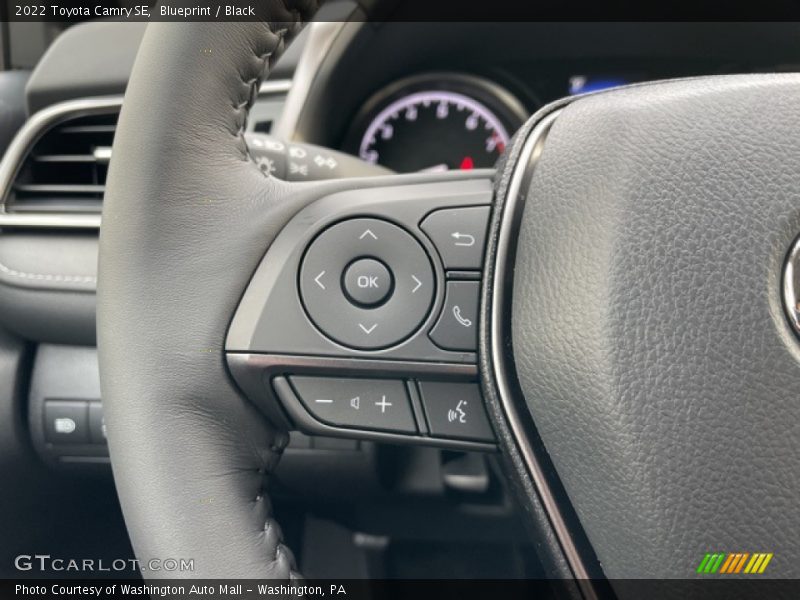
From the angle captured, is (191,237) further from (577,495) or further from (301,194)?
(577,495)

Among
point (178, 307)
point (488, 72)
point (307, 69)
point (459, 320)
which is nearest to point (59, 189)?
point (307, 69)

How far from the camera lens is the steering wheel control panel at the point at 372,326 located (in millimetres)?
622

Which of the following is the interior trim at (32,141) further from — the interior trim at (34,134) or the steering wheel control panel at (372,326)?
the steering wheel control panel at (372,326)

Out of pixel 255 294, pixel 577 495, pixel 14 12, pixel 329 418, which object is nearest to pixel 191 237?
pixel 255 294

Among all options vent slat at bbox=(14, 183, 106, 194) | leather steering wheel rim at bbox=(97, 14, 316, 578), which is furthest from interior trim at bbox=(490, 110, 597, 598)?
vent slat at bbox=(14, 183, 106, 194)

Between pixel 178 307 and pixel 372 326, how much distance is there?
14cm

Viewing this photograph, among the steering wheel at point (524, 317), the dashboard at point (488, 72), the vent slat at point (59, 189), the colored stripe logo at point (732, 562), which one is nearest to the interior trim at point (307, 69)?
the dashboard at point (488, 72)

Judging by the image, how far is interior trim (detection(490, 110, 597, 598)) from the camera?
0.57 metres

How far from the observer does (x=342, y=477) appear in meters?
1.08

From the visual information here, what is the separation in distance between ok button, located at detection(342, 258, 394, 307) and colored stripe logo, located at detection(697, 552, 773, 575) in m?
0.28

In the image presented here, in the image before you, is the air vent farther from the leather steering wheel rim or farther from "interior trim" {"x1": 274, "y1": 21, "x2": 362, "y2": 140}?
the leather steering wheel rim

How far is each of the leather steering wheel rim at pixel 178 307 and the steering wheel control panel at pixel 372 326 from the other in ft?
0.11

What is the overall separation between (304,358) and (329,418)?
0.17ft

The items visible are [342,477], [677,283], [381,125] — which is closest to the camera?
[677,283]
